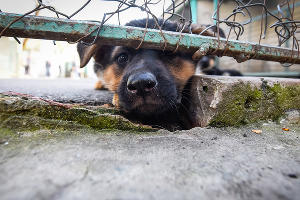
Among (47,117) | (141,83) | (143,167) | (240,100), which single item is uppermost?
(141,83)

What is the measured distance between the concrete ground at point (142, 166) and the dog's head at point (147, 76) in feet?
1.37

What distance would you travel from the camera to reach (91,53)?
2.21m

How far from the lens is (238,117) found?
54.9 inches

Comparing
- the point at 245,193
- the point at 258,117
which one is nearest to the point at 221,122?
the point at 258,117

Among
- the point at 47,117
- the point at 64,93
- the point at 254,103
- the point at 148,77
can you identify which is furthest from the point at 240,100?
the point at 64,93

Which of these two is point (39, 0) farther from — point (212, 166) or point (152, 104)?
point (212, 166)

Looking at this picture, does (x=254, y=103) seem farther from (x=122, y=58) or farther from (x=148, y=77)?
(x=122, y=58)

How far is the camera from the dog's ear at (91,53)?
2.19 meters

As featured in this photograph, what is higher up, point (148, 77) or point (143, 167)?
point (148, 77)

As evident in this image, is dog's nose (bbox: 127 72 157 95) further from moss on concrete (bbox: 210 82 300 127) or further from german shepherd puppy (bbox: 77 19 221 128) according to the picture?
moss on concrete (bbox: 210 82 300 127)

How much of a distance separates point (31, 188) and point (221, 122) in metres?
1.19

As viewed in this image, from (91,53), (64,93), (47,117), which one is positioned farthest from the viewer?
(64,93)

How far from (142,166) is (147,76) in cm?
82

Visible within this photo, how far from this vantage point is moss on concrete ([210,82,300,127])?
→ 1374 millimetres
